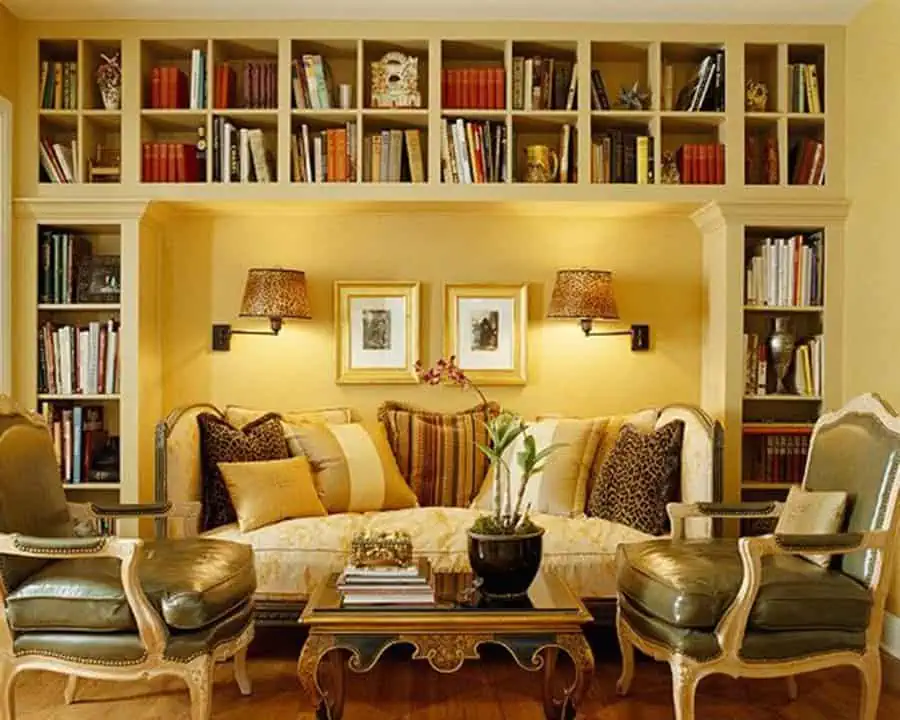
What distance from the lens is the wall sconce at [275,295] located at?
4.49 m

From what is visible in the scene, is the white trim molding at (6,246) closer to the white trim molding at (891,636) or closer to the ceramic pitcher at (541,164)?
the ceramic pitcher at (541,164)

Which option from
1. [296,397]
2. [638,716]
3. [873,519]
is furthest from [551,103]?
[638,716]

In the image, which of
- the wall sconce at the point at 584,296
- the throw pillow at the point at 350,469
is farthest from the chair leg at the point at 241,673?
the wall sconce at the point at 584,296

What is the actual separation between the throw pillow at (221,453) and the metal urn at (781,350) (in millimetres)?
2294

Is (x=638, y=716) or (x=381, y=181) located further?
(x=381, y=181)

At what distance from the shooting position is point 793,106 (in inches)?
182

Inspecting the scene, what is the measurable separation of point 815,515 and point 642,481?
0.87 m

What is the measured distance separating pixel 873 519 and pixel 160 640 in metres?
2.26

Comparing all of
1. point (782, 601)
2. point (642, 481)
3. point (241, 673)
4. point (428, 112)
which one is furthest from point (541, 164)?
point (241, 673)

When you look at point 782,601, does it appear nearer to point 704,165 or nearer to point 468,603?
point 468,603

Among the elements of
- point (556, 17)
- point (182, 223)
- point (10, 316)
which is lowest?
point (10, 316)

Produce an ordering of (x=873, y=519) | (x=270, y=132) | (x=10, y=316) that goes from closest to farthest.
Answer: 1. (x=873, y=519)
2. (x=10, y=316)
3. (x=270, y=132)

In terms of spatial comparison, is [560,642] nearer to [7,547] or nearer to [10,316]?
[7,547]

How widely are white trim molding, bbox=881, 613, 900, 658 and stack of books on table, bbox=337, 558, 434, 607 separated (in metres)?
2.09
